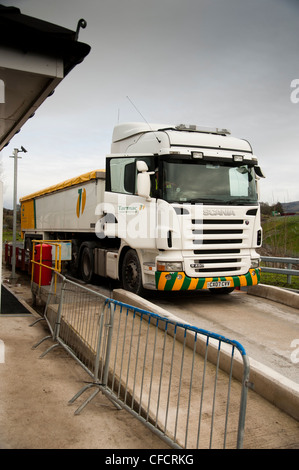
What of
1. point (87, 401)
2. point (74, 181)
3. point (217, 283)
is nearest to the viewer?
point (87, 401)

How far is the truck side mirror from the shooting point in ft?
27.2

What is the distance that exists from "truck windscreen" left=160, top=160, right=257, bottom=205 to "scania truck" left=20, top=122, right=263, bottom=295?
0.02 metres

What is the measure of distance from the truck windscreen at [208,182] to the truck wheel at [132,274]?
1753 millimetres

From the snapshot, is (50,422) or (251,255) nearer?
(50,422)

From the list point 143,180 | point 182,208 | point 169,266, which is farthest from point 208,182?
point 169,266

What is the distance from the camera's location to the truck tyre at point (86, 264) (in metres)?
12.4

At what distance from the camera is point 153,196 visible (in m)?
8.50

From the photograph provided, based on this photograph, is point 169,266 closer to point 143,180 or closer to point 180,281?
point 180,281

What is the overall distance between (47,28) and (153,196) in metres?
5.26

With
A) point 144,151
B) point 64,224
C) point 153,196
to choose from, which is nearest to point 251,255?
point 153,196

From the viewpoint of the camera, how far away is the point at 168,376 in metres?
5.23

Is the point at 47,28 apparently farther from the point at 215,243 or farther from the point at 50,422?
the point at 215,243

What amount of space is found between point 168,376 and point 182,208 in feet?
12.3

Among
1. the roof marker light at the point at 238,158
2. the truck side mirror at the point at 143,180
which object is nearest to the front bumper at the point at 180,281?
the truck side mirror at the point at 143,180
